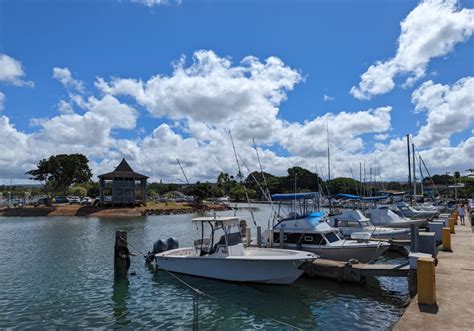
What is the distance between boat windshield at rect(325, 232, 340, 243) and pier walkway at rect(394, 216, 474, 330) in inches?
199

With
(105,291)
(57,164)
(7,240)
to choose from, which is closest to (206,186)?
(57,164)

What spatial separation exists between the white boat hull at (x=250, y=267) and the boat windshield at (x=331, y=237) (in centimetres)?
355

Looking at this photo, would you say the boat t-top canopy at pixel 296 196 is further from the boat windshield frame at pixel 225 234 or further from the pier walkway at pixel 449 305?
the pier walkway at pixel 449 305

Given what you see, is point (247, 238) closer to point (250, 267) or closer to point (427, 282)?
point (250, 267)

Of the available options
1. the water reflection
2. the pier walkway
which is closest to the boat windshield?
the pier walkway

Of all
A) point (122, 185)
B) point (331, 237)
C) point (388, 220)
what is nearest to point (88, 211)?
point (122, 185)

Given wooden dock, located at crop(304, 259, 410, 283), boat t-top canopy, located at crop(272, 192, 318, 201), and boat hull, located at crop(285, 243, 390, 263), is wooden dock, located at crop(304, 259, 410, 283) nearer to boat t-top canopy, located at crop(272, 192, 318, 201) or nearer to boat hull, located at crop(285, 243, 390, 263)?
boat hull, located at crop(285, 243, 390, 263)

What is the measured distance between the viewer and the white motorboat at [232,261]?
16125 mm

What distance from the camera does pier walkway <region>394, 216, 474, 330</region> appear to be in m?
9.37

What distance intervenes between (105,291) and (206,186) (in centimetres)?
8209

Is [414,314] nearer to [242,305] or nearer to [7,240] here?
[242,305]

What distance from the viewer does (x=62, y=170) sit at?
278 ft

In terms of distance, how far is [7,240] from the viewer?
34000 mm

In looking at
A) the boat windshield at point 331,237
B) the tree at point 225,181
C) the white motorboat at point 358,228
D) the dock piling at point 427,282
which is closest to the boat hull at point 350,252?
the boat windshield at point 331,237
